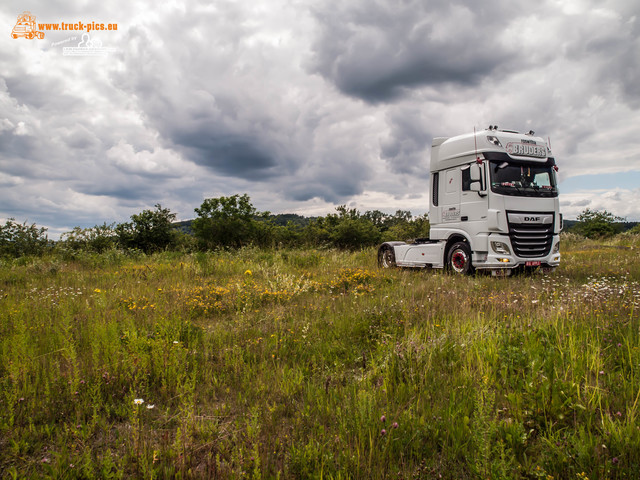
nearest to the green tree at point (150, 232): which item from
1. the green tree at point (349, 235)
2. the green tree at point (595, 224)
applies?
the green tree at point (349, 235)

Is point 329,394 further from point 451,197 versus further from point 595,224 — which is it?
point 595,224

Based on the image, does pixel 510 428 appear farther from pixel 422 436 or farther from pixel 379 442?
pixel 379 442

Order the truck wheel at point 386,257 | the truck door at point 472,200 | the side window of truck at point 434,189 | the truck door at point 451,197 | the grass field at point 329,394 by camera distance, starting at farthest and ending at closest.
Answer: the truck wheel at point 386,257, the side window of truck at point 434,189, the truck door at point 451,197, the truck door at point 472,200, the grass field at point 329,394

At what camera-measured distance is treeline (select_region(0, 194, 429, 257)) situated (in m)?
14.9

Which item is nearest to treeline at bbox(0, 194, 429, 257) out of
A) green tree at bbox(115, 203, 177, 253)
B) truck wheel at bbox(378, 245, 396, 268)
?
green tree at bbox(115, 203, 177, 253)

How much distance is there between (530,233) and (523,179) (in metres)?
1.49

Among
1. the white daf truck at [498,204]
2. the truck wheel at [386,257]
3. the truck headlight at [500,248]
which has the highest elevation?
the white daf truck at [498,204]

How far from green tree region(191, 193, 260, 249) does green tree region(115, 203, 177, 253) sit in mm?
3374

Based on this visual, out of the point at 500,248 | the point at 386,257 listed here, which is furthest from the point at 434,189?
the point at 386,257

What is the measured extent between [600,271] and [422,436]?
414 inches

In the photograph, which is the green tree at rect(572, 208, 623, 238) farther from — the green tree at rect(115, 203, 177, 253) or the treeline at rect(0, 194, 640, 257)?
the green tree at rect(115, 203, 177, 253)

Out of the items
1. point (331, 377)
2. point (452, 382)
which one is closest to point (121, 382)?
point (331, 377)

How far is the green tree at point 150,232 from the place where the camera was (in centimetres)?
1983

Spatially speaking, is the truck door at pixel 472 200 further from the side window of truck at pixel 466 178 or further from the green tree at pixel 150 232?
the green tree at pixel 150 232
